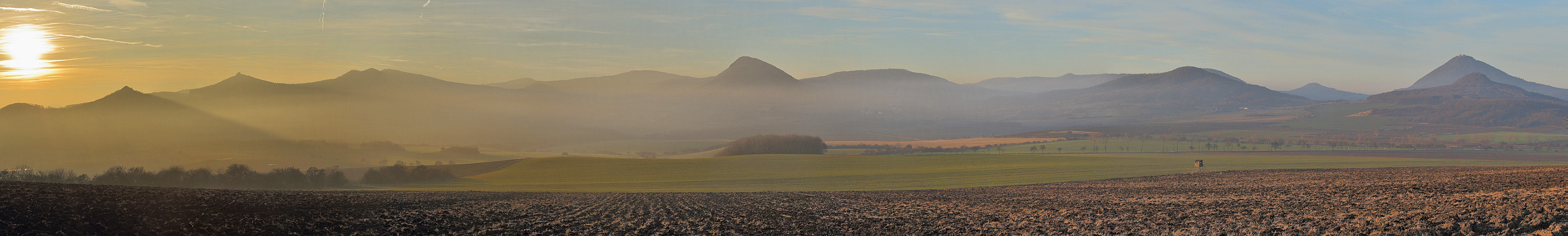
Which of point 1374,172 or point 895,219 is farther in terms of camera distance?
point 1374,172

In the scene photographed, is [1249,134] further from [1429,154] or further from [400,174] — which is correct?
[400,174]

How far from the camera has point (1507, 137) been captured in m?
124

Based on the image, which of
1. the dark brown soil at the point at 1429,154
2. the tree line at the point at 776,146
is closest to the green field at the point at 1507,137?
the dark brown soil at the point at 1429,154

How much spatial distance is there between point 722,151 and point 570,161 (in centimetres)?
2086

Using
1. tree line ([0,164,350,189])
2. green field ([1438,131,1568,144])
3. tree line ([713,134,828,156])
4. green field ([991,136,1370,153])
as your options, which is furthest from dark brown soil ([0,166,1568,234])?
green field ([1438,131,1568,144])

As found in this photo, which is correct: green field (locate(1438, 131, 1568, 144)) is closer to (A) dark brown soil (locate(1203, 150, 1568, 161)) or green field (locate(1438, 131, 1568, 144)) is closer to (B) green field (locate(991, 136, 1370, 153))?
(A) dark brown soil (locate(1203, 150, 1568, 161))

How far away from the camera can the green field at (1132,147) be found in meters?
103

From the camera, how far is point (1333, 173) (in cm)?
3806

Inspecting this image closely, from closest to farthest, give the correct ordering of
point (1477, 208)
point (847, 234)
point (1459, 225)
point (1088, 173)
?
point (1459, 225)
point (1477, 208)
point (847, 234)
point (1088, 173)

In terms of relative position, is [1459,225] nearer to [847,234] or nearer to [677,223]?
[847,234]

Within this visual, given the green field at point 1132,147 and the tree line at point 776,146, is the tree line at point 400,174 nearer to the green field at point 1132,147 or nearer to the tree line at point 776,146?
the tree line at point 776,146

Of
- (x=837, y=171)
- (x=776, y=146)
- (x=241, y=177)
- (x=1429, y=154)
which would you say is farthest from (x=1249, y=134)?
(x=241, y=177)

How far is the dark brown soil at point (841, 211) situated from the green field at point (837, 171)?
594 inches

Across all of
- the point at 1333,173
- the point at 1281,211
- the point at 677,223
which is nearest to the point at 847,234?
the point at 677,223
